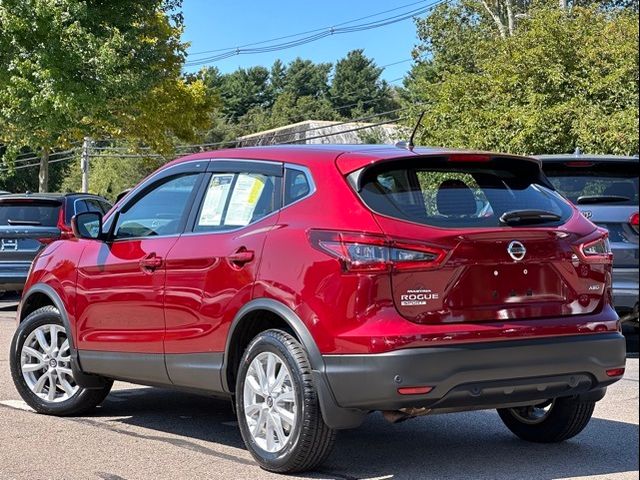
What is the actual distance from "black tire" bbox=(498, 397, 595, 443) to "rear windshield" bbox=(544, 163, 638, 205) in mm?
3621

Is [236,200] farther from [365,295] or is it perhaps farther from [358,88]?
[358,88]

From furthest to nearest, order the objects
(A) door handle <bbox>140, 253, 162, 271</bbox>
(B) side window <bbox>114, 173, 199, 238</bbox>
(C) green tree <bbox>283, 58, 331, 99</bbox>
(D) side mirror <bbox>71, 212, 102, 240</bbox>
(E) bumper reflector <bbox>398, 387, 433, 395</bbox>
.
→ (C) green tree <bbox>283, 58, 331, 99</bbox> → (D) side mirror <bbox>71, 212, 102, 240</bbox> → (B) side window <bbox>114, 173, 199, 238</bbox> → (A) door handle <bbox>140, 253, 162, 271</bbox> → (E) bumper reflector <bbox>398, 387, 433, 395</bbox>

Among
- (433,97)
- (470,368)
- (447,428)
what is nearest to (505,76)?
(433,97)

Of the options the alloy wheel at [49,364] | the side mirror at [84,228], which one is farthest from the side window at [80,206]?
the side mirror at [84,228]

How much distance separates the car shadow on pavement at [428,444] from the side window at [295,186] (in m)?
1.50

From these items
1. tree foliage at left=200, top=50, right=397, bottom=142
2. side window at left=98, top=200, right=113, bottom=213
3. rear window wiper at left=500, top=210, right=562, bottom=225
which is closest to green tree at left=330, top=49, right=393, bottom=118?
tree foliage at left=200, top=50, right=397, bottom=142

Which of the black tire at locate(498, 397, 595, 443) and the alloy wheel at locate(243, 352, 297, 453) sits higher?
the alloy wheel at locate(243, 352, 297, 453)

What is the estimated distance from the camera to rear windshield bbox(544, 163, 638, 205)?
32.0ft

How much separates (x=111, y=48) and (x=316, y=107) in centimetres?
7940

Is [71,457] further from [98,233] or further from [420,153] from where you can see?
[420,153]

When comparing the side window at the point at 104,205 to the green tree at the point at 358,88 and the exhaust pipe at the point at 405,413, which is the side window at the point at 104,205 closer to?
the exhaust pipe at the point at 405,413

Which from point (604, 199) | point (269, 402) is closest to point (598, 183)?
point (604, 199)

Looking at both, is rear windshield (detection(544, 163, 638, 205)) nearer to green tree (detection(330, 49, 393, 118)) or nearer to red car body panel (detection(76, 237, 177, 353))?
red car body panel (detection(76, 237, 177, 353))

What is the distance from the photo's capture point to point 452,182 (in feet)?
19.1
